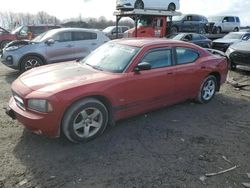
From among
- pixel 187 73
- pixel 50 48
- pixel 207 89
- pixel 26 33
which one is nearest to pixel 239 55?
pixel 207 89

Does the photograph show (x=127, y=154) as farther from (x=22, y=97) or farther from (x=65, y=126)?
(x=22, y=97)

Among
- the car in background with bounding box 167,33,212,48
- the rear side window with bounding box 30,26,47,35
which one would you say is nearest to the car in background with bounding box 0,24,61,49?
the rear side window with bounding box 30,26,47,35

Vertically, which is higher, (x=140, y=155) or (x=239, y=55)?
(x=239, y=55)

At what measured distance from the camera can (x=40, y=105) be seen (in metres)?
3.96

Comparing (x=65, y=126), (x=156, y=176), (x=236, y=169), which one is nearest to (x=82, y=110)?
(x=65, y=126)

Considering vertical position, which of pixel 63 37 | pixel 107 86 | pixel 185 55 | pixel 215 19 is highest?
pixel 215 19

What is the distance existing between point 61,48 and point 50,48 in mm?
399

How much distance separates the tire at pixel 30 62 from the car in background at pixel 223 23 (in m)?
18.1

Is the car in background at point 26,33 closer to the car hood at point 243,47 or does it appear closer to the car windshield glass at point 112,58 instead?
the car hood at point 243,47

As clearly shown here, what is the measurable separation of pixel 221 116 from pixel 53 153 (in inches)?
137

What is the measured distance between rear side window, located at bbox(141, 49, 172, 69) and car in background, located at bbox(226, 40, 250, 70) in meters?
5.44

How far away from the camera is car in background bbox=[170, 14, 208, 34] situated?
21.0 m

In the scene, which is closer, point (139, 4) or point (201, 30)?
point (139, 4)

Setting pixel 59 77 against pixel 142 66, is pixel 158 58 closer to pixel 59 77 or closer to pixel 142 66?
pixel 142 66
